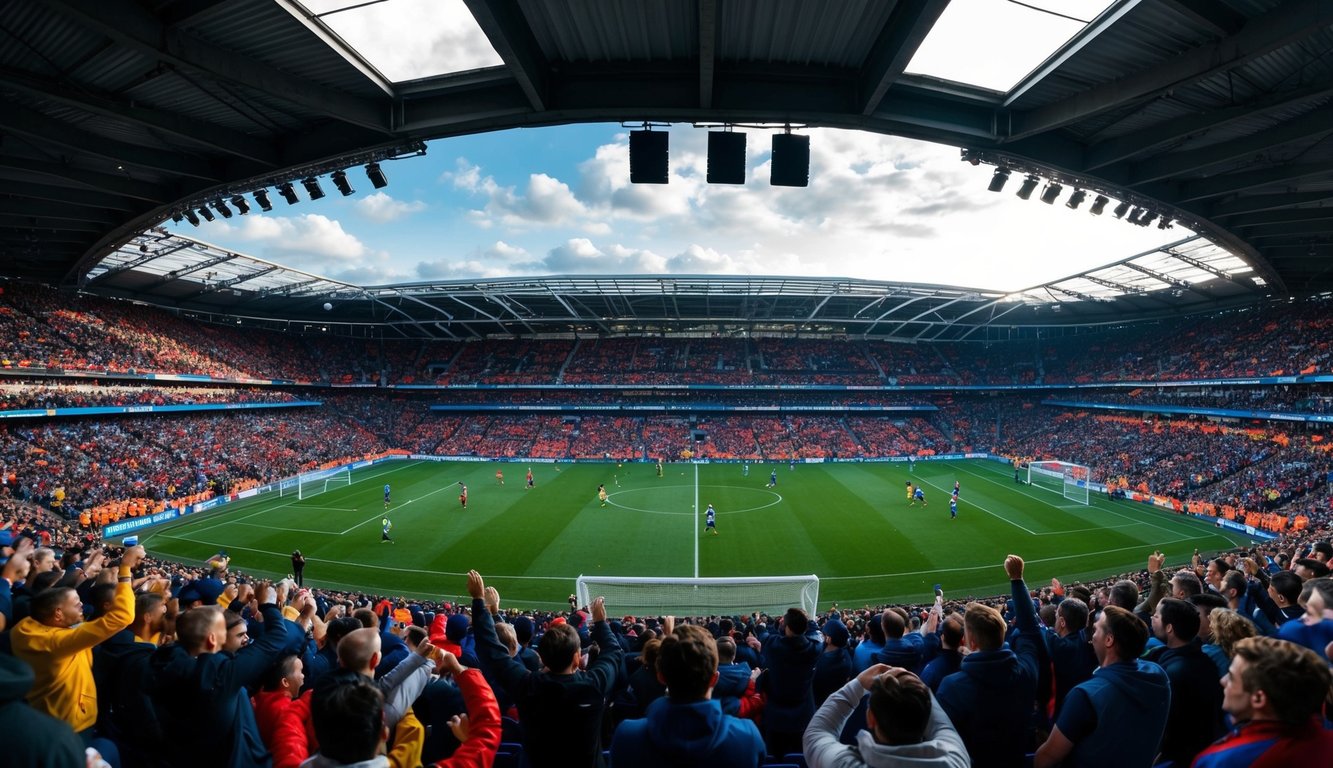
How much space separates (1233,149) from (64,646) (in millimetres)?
19022

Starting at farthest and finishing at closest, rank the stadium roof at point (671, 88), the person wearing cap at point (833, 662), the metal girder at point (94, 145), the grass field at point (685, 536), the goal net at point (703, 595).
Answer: the grass field at point (685, 536) < the goal net at point (703, 595) < the metal girder at point (94, 145) < the stadium roof at point (671, 88) < the person wearing cap at point (833, 662)

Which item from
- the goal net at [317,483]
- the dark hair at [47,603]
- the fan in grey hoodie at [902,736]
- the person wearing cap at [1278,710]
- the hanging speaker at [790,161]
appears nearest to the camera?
the fan in grey hoodie at [902,736]

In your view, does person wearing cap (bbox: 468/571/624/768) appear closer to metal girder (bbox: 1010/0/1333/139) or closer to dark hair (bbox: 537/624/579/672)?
dark hair (bbox: 537/624/579/672)

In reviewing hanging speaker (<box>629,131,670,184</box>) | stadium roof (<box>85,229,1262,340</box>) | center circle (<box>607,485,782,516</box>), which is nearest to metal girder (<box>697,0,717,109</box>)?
hanging speaker (<box>629,131,670,184</box>)

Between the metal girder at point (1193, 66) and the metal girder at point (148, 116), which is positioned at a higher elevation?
the metal girder at point (148, 116)

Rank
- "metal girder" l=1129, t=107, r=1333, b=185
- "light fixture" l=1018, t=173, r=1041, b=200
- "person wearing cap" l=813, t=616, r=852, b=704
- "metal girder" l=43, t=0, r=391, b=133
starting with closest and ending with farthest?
1. "person wearing cap" l=813, t=616, r=852, b=704
2. "metal girder" l=43, t=0, r=391, b=133
3. "metal girder" l=1129, t=107, r=1333, b=185
4. "light fixture" l=1018, t=173, r=1041, b=200

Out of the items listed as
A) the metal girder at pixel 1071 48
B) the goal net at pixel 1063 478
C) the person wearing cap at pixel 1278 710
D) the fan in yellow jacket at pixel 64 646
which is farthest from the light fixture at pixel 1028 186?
the goal net at pixel 1063 478

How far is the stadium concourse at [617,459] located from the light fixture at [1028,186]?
7.98m

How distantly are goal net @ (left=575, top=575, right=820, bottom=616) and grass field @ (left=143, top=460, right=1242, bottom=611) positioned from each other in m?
2.02

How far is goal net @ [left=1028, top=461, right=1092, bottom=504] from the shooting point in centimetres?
3294

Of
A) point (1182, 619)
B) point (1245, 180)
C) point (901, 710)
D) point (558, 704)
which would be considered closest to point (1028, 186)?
point (1245, 180)

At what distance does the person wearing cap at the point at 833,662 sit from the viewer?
5.24 m

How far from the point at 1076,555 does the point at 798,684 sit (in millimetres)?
22771

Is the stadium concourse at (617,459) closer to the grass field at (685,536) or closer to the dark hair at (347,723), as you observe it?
the dark hair at (347,723)
